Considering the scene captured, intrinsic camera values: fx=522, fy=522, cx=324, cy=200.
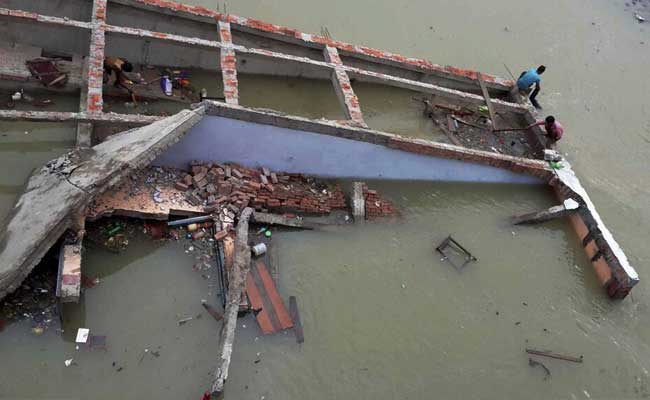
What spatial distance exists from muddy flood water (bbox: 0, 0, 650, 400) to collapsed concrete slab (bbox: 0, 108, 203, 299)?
0.73m

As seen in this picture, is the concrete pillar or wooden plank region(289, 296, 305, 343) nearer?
wooden plank region(289, 296, 305, 343)

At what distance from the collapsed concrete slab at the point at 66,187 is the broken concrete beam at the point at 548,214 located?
575cm

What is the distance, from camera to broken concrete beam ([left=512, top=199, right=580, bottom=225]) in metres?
9.16

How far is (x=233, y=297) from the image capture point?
6883mm

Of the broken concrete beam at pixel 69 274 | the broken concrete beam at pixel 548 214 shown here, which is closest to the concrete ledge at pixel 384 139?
the broken concrete beam at pixel 548 214

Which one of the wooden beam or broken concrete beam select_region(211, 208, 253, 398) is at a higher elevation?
the wooden beam

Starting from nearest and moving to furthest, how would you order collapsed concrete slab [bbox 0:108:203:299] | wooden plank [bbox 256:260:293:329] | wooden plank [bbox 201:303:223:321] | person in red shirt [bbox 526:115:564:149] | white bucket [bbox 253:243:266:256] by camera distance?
collapsed concrete slab [bbox 0:108:203:299]
wooden plank [bbox 201:303:223:321]
wooden plank [bbox 256:260:293:329]
white bucket [bbox 253:243:266:256]
person in red shirt [bbox 526:115:564:149]

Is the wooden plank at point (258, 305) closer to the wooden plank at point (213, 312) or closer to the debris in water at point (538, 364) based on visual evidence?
the wooden plank at point (213, 312)

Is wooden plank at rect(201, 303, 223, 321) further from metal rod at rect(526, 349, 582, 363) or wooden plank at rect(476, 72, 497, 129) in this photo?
wooden plank at rect(476, 72, 497, 129)

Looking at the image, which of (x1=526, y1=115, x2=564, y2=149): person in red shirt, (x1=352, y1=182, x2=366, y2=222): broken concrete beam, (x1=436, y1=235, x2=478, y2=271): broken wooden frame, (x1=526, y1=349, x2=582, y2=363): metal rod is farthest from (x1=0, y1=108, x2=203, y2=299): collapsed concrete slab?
(x1=526, y1=115, x2=564, y2=149): person in red shirt

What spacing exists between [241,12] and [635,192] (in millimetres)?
9129

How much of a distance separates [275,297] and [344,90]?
398cm

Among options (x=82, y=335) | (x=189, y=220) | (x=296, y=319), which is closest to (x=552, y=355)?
(x=296, y=319)

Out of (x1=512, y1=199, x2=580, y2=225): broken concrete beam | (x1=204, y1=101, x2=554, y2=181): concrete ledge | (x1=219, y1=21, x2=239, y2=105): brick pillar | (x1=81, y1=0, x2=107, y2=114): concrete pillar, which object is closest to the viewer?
(x1=81, y1=0, x2=107, y2=114): concrete pillar
